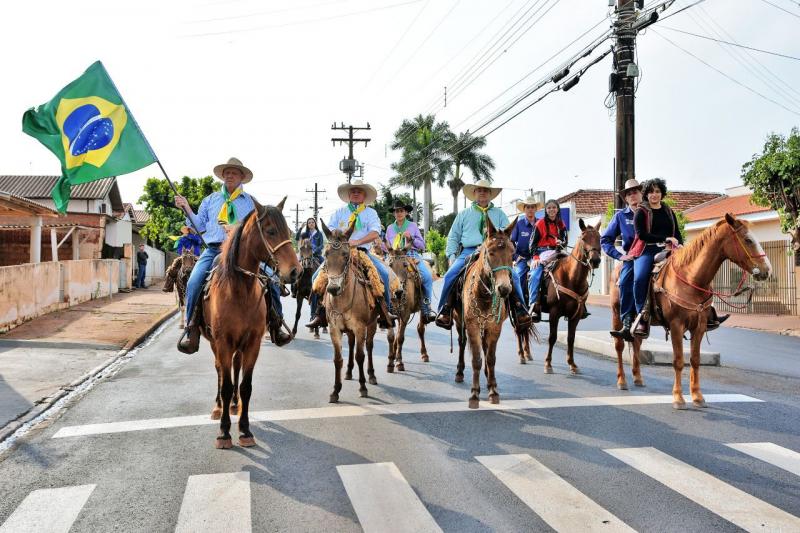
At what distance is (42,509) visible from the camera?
15.0ft

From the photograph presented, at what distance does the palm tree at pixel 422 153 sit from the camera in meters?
55.8

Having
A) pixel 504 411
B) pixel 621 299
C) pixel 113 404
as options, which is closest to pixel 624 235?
pixel 621 299

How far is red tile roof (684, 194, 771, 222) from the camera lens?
98.5ft

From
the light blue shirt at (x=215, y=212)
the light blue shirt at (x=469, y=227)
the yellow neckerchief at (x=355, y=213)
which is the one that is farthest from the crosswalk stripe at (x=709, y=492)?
the yellow neckerchief at (x=355, y=213)

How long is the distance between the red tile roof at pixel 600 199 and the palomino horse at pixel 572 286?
105ft

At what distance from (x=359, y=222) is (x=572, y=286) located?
374 centimetres

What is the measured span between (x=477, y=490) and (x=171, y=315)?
18.5 m

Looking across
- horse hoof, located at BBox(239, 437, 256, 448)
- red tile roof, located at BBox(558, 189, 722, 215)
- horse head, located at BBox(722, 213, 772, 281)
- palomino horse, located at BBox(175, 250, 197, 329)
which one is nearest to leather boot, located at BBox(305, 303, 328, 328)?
horse hoof, located at BBox(239, 437, 256, 448)

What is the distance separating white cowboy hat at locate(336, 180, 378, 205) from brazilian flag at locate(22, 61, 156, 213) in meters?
3.22

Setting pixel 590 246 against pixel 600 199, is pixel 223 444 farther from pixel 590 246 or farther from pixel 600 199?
pixel 600 199

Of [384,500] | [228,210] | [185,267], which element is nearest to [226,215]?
[228,210]

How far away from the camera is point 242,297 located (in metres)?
6.29

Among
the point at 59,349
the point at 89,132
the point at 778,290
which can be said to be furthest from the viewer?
the point at 778,290

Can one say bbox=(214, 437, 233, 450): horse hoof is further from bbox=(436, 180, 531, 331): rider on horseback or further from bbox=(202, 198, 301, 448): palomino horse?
bbox=(436, 180, 531, 331): rider on horseback
